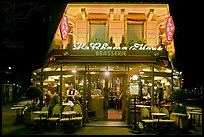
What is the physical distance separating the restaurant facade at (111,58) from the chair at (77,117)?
2.00 feet

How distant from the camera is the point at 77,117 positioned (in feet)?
48.8

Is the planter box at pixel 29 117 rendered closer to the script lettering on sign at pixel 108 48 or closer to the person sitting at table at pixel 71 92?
the person sitting at table at pixel 71 92

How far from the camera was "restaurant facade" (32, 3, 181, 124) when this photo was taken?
1588 cm

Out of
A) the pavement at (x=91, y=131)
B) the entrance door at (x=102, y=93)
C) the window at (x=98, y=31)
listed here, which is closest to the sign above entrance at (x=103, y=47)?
the entrance door at (x=102, y=93)

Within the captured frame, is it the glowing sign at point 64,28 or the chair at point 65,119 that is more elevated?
the glowing sign at point 64,28

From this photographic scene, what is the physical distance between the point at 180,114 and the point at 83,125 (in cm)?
474

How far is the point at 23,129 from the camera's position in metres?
14.3

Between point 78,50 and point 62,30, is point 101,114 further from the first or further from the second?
point 62,30

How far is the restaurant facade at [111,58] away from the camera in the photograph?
1588cm

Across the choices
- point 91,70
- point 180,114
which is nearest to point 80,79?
point 91,70

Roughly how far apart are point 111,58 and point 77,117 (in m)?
3.47

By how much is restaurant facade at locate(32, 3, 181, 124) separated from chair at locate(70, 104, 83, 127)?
2.00 ft

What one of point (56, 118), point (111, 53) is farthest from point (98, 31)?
point (56, 118)

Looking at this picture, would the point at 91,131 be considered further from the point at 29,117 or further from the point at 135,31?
the point at 135,31
